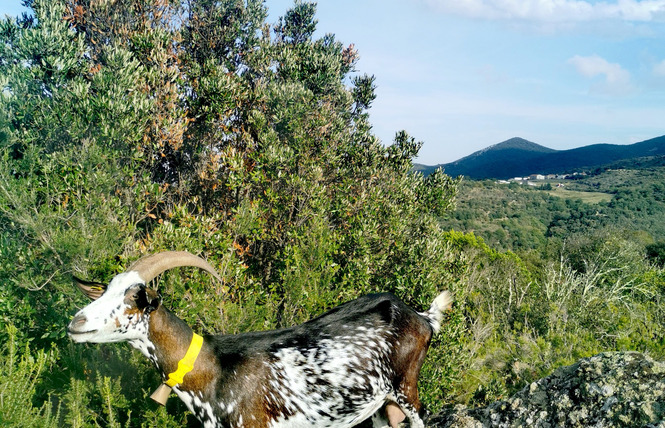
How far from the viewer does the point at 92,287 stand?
14.7 ft

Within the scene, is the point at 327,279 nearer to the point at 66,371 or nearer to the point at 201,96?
the point at 66,371

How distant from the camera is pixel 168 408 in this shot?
6.54 m

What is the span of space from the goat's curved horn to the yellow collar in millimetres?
876

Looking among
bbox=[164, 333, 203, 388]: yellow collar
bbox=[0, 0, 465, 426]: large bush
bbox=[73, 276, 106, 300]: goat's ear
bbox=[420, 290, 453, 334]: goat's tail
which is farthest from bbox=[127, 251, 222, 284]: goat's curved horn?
bbox=[420, 290, 453, 334]: goat's tail

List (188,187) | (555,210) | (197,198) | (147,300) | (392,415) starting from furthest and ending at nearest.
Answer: (555,210), (188,187), (197,198), (392,415), (147,300)

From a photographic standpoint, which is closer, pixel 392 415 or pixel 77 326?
pixel 77 326

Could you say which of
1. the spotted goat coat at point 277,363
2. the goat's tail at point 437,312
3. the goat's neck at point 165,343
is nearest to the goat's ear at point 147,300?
the spotted goat coat at point 277,363

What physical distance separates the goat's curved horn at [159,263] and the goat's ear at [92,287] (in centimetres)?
37

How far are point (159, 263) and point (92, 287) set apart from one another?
2.39ft

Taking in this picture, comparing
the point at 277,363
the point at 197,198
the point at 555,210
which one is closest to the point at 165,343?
the point at 277,363

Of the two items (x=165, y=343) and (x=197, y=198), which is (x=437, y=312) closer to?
(x=165, y=343)

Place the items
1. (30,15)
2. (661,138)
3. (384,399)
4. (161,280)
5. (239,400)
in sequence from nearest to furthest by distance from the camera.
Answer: (239,400)
(384,399)
(161,280)
(30,15)
(661,138)

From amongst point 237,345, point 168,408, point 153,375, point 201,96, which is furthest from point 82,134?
point 237,345

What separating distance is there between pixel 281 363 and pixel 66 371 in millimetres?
4882
